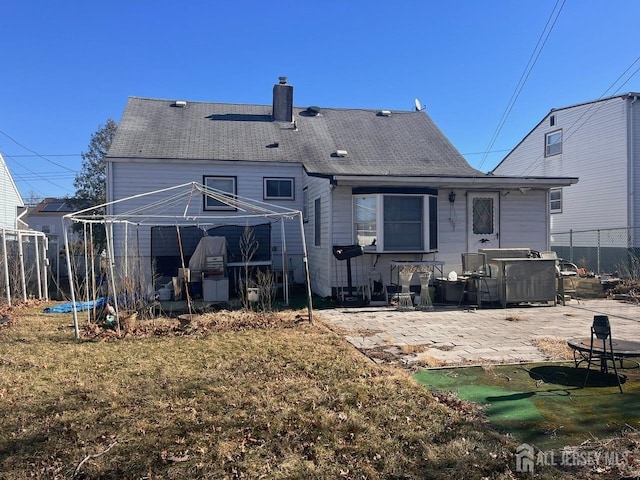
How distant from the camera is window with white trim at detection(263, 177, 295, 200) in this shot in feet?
47.7

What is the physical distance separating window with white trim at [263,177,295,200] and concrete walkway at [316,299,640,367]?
5824 mm

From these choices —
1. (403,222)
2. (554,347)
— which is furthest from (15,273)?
(554,347)

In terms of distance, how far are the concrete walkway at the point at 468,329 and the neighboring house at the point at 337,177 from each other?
83.4 inches

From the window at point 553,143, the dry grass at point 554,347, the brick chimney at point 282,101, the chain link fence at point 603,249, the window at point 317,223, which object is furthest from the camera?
the window at point 553,143

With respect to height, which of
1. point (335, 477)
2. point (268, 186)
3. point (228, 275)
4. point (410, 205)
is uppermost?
point (268, 186)

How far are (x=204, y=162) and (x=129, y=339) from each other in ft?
26.5

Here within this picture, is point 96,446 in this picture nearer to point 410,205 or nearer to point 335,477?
point 335,477

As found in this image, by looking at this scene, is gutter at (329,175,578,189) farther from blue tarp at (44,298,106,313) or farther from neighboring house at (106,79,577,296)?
blue tarp at (44,298,106,313)

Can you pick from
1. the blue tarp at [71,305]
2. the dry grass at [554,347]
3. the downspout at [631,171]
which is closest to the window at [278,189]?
the blue tarp at [71,305]

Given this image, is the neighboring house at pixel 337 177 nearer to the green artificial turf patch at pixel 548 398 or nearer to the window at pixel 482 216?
the window at pixel 482 216

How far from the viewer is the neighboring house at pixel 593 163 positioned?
1680cm

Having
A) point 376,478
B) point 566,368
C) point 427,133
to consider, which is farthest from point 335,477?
point 427,133

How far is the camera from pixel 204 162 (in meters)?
14.0

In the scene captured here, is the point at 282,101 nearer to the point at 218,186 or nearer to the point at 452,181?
the point at 218,186
